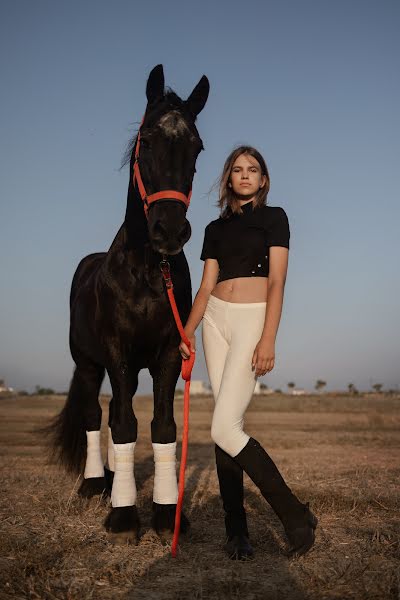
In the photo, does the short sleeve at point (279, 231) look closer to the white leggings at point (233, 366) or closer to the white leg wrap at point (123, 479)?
the white leggings at point (233, 366)

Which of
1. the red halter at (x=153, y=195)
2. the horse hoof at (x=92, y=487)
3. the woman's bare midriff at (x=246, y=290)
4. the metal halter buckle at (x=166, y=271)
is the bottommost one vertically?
the horse hoof at (x=92, y=487)

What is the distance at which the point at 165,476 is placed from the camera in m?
4.26

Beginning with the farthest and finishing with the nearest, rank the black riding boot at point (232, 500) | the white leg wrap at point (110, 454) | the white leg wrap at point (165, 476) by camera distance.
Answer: the white leg wrap at point (110, 454) < the white leg wrap at point (165, 476) < the black riding boot at point (232, 500)

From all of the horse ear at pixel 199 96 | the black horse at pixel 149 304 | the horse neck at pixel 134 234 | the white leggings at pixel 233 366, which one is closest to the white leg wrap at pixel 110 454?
the black horse at pixel 149 304

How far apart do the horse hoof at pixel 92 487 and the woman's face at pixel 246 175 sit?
10.6ft

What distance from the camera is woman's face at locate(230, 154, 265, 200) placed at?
3.81m

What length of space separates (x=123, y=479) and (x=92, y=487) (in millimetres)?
1615

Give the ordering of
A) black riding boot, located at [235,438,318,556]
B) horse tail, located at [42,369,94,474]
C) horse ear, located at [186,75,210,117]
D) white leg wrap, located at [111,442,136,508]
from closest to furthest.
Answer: black riding boot, located at [235,438,318,556] → white leg wrap, located at [111,442,136,508] → horse ear, located at [186,75,210,117] → horse tail, located at [42,369,94,474]

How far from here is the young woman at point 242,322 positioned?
348 cm

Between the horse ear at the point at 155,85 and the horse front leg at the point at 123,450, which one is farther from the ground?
the horse ear at the point at 155,85

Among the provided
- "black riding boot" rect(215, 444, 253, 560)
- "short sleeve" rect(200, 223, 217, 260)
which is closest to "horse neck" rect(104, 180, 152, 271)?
"short sleeve" rect(200, 223, 217, 260)

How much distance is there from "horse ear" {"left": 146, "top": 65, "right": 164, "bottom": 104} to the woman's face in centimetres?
93

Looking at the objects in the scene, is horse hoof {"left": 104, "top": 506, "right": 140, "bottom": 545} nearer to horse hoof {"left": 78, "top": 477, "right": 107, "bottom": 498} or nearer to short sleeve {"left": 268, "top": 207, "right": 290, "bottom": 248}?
horse hoof {"left": 78, "top": 477, "right": 107, "bottom": 498}

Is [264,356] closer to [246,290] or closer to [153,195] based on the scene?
[246,290]
